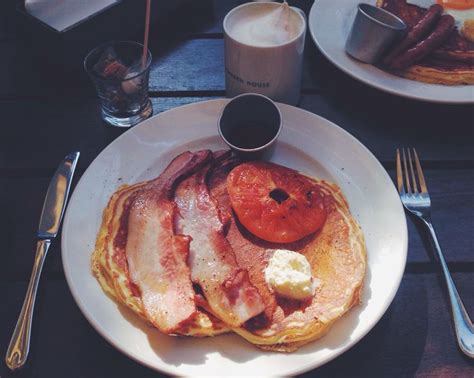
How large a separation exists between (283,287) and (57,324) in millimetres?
562

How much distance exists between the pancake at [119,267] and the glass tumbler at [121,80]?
0.35 m

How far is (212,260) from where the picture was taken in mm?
1181

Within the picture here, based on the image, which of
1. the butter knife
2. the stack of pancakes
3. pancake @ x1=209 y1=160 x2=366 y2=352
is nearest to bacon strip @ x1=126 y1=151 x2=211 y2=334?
the stack of pancakes

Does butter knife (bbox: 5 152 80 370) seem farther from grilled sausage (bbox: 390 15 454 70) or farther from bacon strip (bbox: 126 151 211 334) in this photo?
grilled sausage (bbox: 390 15 454 70)

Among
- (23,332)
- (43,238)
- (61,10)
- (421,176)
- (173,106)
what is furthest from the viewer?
(61,10)

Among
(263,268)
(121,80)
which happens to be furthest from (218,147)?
(263,268)

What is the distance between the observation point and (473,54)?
68.7 inches

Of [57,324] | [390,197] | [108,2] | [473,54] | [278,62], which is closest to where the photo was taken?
[57,324]

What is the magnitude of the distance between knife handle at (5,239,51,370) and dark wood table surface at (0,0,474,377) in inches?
1.1

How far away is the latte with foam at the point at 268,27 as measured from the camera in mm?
1486

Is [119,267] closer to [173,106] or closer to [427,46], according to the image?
[173,106]

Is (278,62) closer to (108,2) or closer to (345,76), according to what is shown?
(345,76)

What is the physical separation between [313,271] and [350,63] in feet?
2.73

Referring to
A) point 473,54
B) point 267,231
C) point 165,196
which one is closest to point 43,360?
point 165,196
